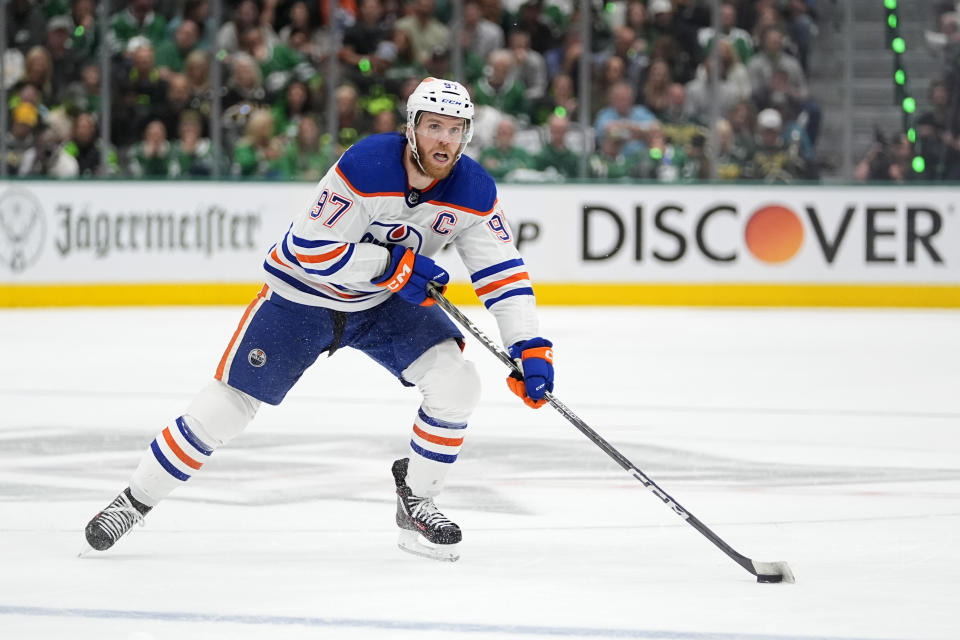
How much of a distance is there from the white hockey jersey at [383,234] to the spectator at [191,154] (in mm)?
7042

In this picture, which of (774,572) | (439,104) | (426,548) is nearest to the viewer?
(774,572)

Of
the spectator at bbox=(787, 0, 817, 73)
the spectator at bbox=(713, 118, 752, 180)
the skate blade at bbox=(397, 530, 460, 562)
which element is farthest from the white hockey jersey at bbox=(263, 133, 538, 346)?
the spectator at bbox=(787, 0, 817, 73)

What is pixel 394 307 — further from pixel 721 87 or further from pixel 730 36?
pixel 730 36

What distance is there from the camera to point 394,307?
3580 millimetres

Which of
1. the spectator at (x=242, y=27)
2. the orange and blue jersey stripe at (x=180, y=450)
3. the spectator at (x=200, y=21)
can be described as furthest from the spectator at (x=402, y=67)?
the orange and blue jersey stripe at (x=180, y=450)

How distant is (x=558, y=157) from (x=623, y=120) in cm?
52

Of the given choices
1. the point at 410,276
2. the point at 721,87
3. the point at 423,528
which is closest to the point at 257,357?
the point at 410,276

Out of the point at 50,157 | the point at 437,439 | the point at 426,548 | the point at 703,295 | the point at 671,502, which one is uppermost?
the point at 50,157

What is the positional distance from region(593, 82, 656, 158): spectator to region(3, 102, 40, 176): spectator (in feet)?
12.4

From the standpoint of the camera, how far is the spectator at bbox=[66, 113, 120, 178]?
10234 mm

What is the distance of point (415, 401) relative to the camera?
6.10m

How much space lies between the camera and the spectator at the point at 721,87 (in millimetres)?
10602

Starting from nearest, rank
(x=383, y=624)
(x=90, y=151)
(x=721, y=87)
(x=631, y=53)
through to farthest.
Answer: (x=383, y=624)
(x=90, y=151)
(x=721, y=87)
(x=631, y=53)

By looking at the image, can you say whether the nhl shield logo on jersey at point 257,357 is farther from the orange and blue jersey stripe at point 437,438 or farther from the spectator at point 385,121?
the spectator at point 385,121
